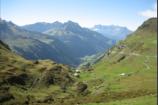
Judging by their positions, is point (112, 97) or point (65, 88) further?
point (65, 88)

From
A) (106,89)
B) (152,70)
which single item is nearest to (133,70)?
(152,70)

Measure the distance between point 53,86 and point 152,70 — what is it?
65.4 m

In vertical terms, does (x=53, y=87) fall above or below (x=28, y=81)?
below

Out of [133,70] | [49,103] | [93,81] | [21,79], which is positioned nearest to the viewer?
[49,103]

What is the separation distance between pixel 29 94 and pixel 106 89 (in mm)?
32785

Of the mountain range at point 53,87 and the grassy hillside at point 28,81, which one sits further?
the grassy hillside at point 28,81

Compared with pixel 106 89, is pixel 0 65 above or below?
above

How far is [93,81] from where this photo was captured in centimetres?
15675

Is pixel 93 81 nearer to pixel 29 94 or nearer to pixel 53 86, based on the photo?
pixel 53 86

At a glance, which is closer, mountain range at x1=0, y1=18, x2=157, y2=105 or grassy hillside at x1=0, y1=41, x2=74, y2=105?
mountain range at x1=0, y1=18, x2=157, y2=105

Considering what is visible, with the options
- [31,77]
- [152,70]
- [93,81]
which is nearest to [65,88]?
[31,77]

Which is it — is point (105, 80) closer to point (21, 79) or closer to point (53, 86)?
point (53, 86)

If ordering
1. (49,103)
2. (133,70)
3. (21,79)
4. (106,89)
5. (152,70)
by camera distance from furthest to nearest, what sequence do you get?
(133,70) < (152,70) < (106,89) < (21,79) < (49,103)

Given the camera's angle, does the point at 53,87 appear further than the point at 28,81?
Yes
